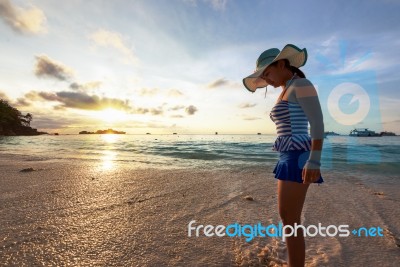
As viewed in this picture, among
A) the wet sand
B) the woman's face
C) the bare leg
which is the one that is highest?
the woman's face

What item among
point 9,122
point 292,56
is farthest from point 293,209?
point 9,122

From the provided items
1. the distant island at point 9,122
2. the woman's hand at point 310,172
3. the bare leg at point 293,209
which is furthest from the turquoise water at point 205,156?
the distant island at point 9,122

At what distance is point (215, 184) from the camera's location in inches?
271

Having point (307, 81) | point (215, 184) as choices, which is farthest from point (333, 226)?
point (215, 184)

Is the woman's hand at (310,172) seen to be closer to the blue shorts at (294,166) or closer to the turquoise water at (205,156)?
the blue shorts at (294,166)

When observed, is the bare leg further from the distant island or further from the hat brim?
the distant island

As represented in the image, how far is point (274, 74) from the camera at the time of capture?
2232 mm

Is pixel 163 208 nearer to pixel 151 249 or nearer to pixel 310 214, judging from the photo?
pixel 151 249

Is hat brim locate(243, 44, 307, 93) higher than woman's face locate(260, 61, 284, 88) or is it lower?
higher

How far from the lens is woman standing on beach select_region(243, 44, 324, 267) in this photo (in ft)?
6.22

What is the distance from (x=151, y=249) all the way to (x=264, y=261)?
51.7 inches

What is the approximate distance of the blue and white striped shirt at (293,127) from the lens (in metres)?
2.01

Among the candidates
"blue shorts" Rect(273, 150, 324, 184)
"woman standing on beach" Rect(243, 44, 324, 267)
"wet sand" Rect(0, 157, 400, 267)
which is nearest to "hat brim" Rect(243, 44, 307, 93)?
"woman standing on beach" Rect(243, 44, 324, 267)

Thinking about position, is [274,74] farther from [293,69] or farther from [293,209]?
[293,209]
